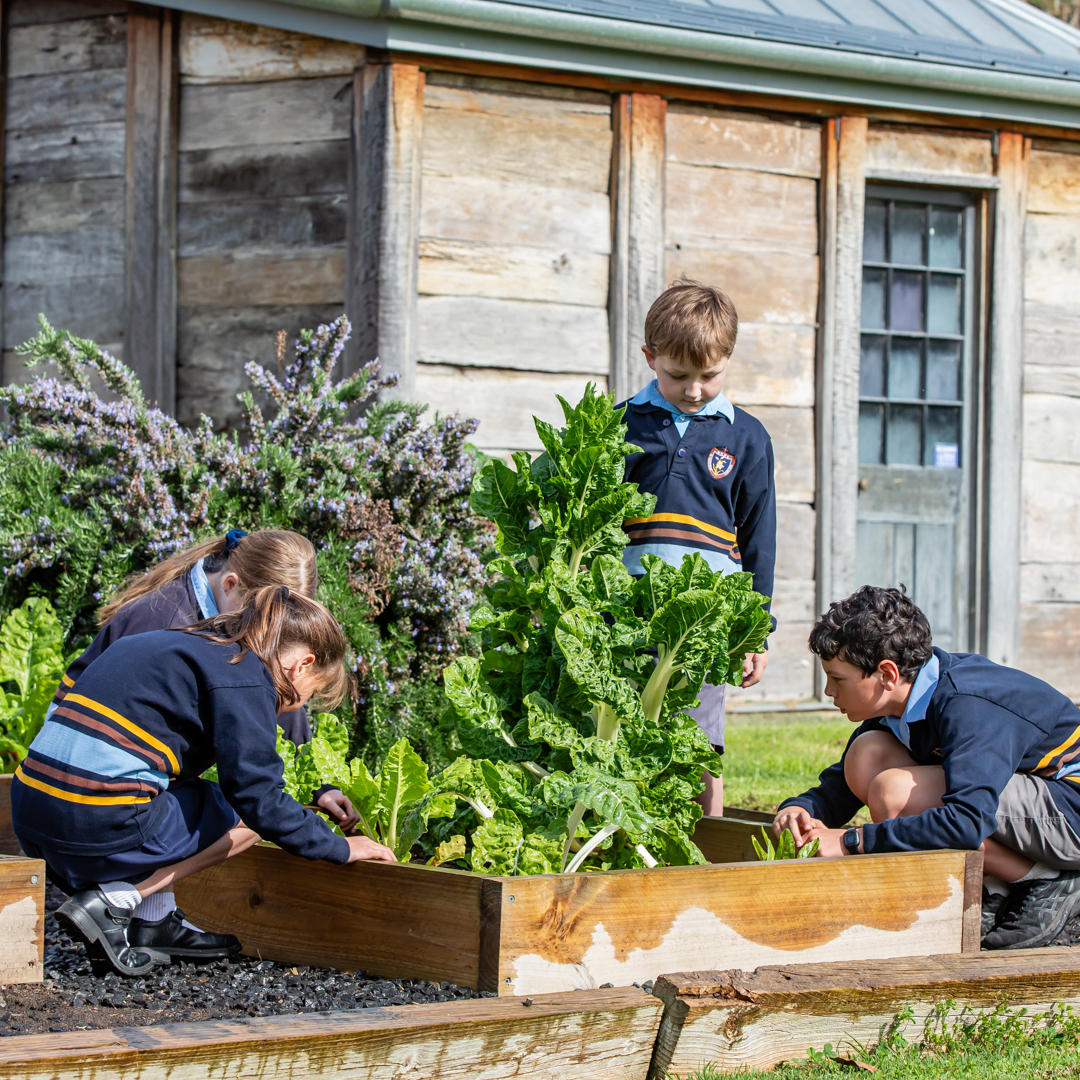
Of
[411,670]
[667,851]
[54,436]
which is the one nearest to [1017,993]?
[667,851]

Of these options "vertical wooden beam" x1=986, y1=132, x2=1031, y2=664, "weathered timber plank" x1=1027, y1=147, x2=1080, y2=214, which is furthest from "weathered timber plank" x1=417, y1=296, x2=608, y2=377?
"weathered timber plank" x1=1027, y1=147, x2=1080, y2=214

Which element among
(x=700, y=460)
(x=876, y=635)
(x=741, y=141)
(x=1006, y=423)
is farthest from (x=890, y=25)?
(x=876, y=635)

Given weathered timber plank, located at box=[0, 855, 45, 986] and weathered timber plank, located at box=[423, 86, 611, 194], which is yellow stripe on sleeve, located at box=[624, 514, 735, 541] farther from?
weathered timber plank, located at box=[423, 86, 611, 194]

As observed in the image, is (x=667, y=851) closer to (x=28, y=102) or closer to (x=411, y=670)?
(x=411, y=670)

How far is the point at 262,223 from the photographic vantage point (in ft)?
22.2

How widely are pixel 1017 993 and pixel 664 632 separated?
104 centimetres

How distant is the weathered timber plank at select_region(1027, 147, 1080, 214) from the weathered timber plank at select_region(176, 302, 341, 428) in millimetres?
4285

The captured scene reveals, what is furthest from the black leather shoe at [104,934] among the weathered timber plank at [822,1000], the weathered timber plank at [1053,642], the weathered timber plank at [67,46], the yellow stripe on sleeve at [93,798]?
the weathered timber plank at [1053,642]

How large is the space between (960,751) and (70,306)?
572 cm

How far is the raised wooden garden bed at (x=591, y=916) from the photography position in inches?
A: 103

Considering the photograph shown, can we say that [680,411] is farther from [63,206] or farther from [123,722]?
[63,206]

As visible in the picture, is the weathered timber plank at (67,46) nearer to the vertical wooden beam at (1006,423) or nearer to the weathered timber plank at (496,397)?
the weathered timber plank at (496,397)

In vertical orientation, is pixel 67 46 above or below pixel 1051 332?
above

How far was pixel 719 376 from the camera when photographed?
3.79 m
